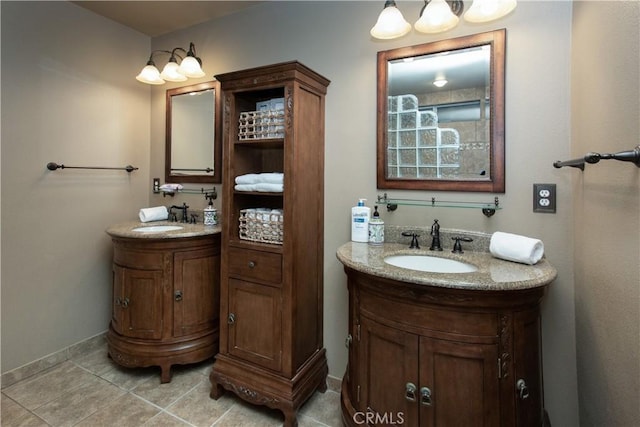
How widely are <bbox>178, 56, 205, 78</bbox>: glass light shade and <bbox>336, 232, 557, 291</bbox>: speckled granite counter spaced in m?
1.70

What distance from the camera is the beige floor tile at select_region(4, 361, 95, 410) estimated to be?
1.78m

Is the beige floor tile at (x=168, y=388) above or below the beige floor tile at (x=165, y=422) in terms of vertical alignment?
above

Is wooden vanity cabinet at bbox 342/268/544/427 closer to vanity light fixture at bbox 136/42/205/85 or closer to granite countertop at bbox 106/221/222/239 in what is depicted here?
granite countertop at bbox 106/221/222/239

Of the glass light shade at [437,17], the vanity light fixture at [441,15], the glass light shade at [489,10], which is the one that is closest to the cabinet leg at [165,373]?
the vanity light fixture at [441,15]

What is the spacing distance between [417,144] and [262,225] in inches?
37.6

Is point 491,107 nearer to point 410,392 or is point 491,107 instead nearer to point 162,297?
point 410,392

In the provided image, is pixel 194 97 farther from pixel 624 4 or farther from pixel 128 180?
pixel 624 4

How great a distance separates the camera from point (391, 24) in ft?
4.92

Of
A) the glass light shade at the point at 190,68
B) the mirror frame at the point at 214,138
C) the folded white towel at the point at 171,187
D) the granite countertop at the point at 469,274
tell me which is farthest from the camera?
the folded white towel at the point at 171,187

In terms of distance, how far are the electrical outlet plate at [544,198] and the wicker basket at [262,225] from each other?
124cm

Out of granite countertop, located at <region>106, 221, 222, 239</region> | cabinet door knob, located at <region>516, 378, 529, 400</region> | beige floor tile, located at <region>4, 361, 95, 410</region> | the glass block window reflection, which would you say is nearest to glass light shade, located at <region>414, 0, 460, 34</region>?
the glass block window reflection

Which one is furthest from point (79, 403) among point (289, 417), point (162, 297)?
point (289, 417)

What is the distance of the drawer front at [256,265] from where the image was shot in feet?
5.46

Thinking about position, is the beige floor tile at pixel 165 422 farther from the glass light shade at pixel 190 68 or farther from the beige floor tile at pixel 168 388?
the glass light shade at pixel 190 68
